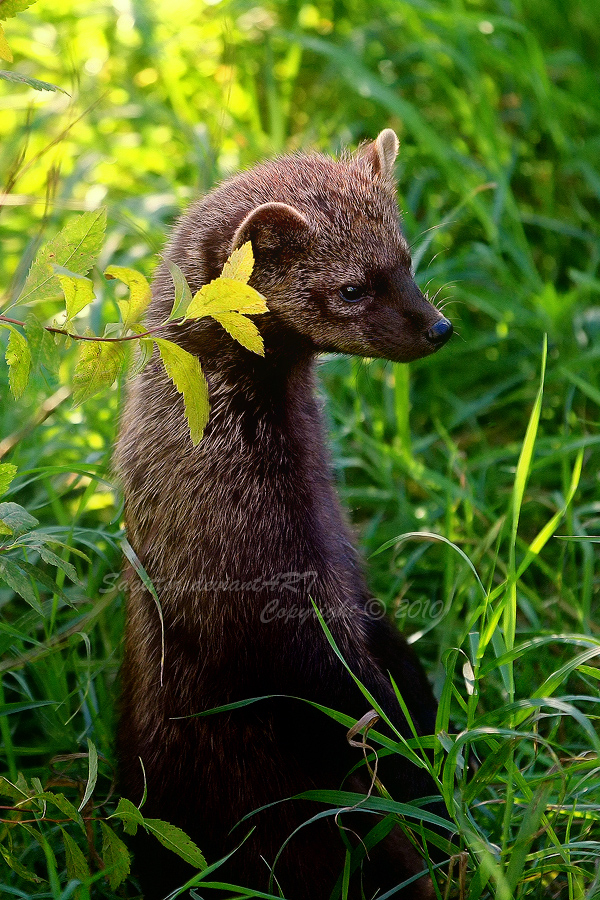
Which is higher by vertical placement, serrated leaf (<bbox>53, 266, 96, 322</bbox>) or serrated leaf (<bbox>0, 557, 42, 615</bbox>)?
serrated leaf (<bbox>53, 266, 96, 322</bbox>)

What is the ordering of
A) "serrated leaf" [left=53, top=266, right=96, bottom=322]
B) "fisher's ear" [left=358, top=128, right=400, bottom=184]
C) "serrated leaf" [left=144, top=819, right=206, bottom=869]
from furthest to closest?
"fisher's ear" [left=358, top=128, right=400, bottom=184] → "serrated leaf" [left=144, top=819, right=206, bottom=869] → "serrated leaf" [left=53, top=266, right=96, bottom=322]

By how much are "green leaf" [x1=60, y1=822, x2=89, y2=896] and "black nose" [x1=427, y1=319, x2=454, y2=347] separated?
165cm

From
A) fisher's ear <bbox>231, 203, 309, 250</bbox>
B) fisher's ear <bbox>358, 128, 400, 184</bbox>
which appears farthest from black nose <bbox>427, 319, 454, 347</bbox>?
fisher's ear <bbox>358, 128, 400, 184</bbox>

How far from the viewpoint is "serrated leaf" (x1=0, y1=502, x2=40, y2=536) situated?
2.46 metres

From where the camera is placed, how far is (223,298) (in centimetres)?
231

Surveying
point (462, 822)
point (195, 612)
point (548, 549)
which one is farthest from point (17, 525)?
point (548, 549)

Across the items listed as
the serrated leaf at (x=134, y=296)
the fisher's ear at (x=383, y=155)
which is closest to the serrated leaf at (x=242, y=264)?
the serrated leaf at (x=134, y=296)

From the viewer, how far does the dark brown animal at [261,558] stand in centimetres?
299

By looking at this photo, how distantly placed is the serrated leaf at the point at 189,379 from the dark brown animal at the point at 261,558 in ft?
2.08

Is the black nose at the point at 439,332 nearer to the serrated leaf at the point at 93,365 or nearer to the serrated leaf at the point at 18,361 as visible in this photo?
the serrated leaf at the point at 93,365

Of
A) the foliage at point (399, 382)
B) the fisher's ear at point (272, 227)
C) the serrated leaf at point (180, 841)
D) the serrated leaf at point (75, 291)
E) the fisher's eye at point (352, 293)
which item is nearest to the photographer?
the serrated leaf at point (75, 291)

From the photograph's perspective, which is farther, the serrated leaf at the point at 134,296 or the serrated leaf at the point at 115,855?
the serrated leaf at the point at 115,855

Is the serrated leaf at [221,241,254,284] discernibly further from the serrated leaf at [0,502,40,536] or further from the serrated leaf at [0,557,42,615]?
the serrated leaf at [0,557,42,615]

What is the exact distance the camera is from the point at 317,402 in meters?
3.52
